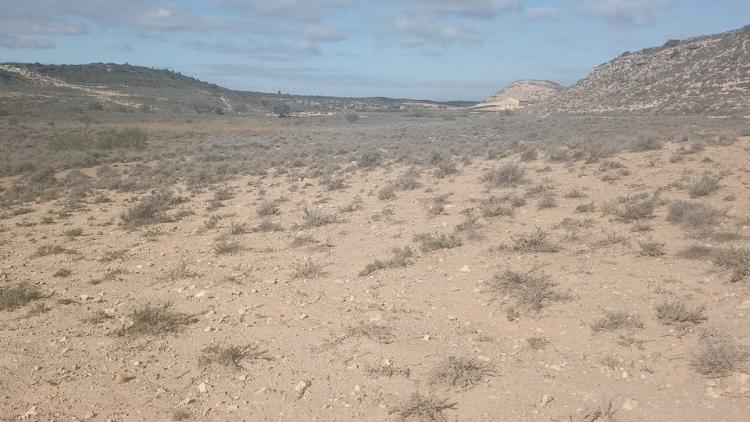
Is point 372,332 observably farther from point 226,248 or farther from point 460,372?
point 226,248

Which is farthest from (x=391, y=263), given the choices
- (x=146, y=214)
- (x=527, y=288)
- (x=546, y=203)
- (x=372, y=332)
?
(x=146, y=214)

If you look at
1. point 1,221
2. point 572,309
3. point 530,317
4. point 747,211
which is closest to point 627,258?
point 572,309

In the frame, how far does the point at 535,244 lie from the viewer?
24.9ft

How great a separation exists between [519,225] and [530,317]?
386 centimetres

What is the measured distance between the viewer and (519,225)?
907 cm

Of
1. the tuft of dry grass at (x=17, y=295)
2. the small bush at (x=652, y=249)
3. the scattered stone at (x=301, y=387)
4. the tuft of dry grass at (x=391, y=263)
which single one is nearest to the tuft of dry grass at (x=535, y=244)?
the small bush at (x=652, y=249)

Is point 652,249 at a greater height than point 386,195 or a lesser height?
greater

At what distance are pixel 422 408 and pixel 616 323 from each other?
2.39 m

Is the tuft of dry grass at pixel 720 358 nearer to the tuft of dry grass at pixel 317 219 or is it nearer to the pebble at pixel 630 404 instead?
the pebble at pixel 630 404

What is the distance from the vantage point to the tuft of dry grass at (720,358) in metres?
4.03

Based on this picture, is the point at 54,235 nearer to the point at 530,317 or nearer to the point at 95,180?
the point at 95,180

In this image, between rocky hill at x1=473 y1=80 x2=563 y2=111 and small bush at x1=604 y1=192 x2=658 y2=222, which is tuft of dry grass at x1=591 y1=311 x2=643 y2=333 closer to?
small bush at x1=604 y1=192 x2=658 y2=222

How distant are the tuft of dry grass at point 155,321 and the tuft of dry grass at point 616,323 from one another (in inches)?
186

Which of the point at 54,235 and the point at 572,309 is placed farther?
the point at 54,235
